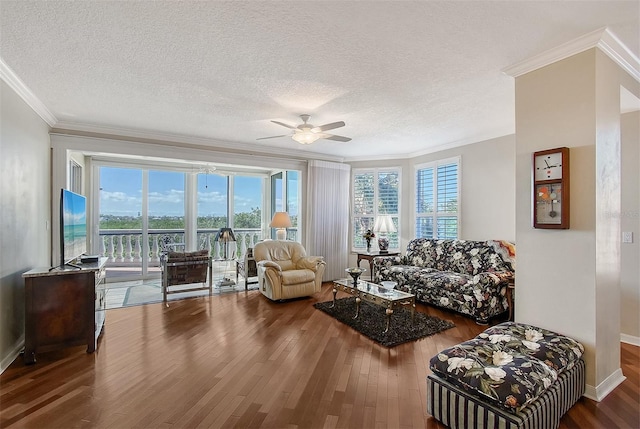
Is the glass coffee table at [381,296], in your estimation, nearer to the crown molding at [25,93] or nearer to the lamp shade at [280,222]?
the lamp shade at [280,222]

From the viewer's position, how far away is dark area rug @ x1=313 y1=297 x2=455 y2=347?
3.32 metres

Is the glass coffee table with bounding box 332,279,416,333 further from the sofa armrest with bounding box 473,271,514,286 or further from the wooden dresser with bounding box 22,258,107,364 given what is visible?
the wooden dresser with bounding box 22,258,107,364

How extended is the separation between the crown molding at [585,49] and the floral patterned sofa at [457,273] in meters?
2.39

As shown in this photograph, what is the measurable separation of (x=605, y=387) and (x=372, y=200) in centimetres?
456

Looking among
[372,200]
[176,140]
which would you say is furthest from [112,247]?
[372,200]

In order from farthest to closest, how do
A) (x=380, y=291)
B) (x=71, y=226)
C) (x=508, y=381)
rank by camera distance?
(x=380, y=291)
(x=71, y=226)
(x=508, y=381)

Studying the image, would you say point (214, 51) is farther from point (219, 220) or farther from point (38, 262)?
point (219, 220)

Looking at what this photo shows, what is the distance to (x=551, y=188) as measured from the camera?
7.69ft

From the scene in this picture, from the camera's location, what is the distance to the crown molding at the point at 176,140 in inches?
163

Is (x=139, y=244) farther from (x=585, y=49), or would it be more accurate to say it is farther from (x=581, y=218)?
(x=585, y=49)

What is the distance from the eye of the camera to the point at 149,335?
3.38 m

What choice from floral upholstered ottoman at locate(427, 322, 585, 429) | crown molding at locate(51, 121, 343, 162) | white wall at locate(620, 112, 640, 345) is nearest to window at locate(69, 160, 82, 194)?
crown molding at locate(51, 121, 343, 162)

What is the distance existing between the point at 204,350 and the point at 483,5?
3611mm

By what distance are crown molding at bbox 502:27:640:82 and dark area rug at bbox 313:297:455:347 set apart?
2.77 metres
